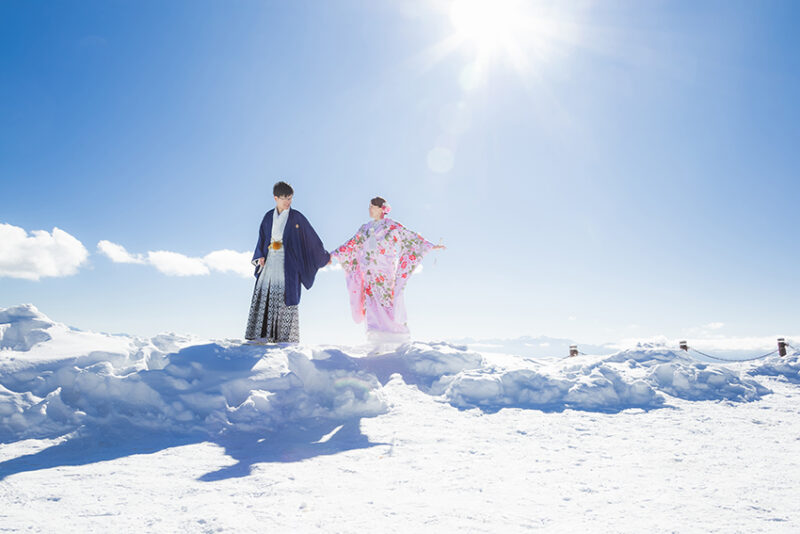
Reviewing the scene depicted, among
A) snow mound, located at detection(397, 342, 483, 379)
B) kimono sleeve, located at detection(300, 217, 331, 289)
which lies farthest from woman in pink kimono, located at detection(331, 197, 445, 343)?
snow mound, located at detection(397, 342, 483, 379)

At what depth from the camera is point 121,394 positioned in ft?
14.8

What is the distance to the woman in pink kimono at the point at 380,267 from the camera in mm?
8430

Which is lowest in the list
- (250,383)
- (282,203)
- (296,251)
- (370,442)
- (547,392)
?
(370,442)

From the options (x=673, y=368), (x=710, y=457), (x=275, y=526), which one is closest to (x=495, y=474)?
(x=275, y=526)

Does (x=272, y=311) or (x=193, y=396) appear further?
(x=272, y=311)

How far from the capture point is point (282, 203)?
23.9ft

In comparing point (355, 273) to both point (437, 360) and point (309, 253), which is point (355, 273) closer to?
point (309, 253)

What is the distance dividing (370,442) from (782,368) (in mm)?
8631

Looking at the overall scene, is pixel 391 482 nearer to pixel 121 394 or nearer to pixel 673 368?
pixel 121 394

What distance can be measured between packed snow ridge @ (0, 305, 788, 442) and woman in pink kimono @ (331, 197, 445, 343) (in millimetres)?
995

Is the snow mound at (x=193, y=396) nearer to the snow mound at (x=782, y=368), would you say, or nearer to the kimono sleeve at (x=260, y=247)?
the kimono sleeve at (x=260, y=247)

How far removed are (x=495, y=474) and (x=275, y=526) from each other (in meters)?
1.54

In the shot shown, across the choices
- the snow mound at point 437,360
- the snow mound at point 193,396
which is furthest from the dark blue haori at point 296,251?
the snow mound at point 437,360

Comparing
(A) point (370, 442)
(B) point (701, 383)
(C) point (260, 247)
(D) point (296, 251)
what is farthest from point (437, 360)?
(B) point (701, 383)
